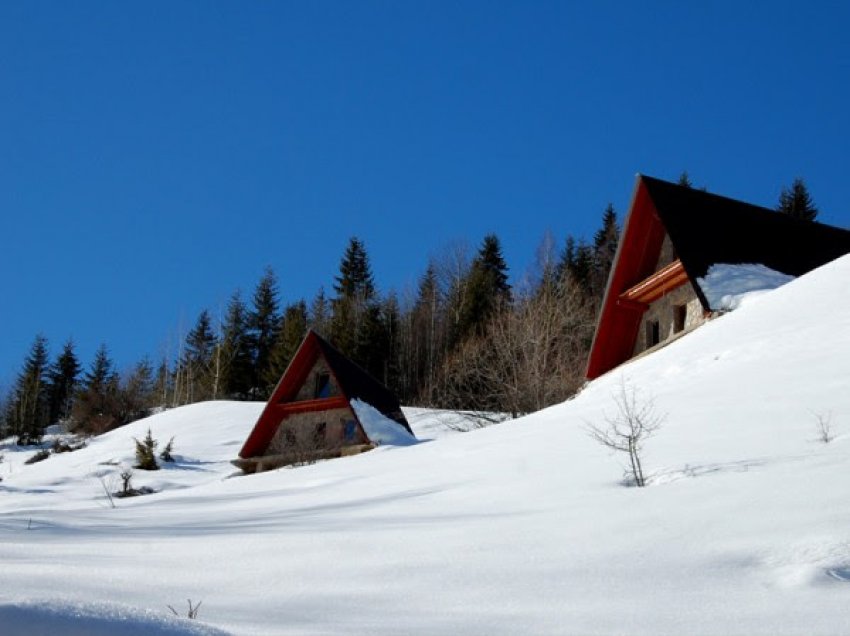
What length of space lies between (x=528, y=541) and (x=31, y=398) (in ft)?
196

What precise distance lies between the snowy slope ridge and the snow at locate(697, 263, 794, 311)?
23.7ft

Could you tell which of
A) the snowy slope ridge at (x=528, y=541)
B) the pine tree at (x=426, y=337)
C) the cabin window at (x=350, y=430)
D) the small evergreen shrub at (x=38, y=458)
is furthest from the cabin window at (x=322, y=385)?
the pine tree at (x=426, y=337)

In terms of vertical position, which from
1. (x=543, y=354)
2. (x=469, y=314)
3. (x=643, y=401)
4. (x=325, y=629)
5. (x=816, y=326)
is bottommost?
(x=325, y=629)

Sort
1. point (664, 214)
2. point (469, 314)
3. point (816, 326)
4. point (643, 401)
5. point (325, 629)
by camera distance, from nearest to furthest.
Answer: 1. point (325, 629)
2. point (643, 401)
3. point (816, 326)
4. point (664, 214)
5. point (469, 314)

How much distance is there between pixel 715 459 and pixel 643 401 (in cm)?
456

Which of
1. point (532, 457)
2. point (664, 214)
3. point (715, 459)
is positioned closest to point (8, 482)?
point (664, 214)

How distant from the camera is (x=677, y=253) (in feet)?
59.3

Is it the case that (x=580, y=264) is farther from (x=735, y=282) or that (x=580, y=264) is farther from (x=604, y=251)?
(x=735, y=282)

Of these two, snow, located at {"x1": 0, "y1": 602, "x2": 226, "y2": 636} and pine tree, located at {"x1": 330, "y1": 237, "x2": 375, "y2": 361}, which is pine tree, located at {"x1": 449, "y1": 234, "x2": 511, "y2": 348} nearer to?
pine tree, located at {"x1": 330, "y1": 237, "x2": 375, "y2": 361}

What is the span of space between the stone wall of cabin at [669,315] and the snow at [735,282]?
52cm

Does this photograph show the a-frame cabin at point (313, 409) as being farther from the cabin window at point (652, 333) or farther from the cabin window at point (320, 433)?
the cabin window at point (652, 333)

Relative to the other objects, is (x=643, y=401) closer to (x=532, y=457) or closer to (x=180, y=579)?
(x=532, y=457)

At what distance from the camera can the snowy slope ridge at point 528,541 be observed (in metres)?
3.20

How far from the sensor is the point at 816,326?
452 inches
